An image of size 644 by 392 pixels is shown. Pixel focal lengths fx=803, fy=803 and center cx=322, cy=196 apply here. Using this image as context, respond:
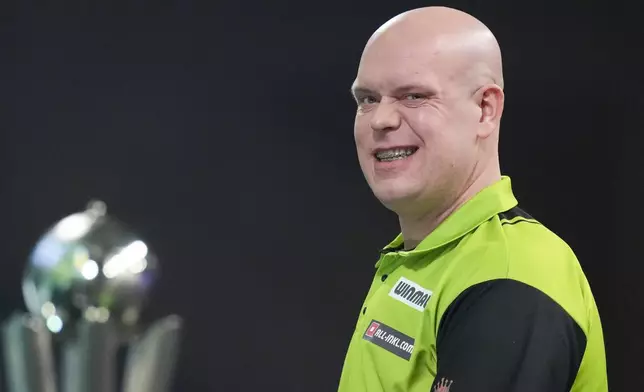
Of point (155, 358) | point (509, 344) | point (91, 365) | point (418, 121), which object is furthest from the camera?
point (155, 358)

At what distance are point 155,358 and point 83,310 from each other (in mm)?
458

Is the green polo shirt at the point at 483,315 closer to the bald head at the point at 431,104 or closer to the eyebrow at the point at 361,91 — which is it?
the bald head at the point at 431,104

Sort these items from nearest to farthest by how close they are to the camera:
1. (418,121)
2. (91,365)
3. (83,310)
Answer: (418,121), (83,310), (91,365)

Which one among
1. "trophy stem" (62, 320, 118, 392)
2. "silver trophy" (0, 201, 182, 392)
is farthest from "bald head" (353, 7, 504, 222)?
"trophy stem" (62, 320, 118, 392)

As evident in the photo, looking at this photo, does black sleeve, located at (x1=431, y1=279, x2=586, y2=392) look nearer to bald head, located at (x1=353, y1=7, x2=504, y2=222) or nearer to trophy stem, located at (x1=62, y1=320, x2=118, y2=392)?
bald head, located at (x1=353, y1=7, x2=504, y2=222)

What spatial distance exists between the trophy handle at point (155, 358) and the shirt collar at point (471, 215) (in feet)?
3.79

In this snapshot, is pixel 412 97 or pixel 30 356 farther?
pixel 30 356

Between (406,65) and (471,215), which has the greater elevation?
(406,65)

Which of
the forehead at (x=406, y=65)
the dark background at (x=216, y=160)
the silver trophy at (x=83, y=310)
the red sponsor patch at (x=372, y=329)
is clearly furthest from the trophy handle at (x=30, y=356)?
the forehead at (x=406, y=65)

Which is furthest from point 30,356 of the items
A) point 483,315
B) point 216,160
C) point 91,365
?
point 483,315

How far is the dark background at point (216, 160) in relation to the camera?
2086mm

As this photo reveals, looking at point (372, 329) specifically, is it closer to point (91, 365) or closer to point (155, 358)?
point (91, 365)

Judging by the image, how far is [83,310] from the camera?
1.61m

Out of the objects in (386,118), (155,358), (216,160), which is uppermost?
(386,118)
